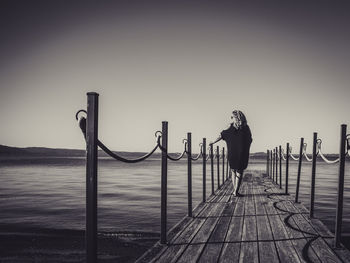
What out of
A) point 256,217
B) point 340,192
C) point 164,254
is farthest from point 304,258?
point 256,217

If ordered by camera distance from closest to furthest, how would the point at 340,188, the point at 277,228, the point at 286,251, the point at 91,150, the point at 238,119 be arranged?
the point at 91,150 < the point at 286,251 < the point at 340,188 < the point at 277,228 < the point at 238,119

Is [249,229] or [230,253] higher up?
[230,253]

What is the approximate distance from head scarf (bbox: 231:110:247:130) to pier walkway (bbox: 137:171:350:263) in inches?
88.5

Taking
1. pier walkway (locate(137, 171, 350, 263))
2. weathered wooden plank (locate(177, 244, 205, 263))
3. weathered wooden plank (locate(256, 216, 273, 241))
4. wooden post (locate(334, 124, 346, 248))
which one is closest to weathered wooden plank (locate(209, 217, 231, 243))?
pier walkway (locate(137, 171, 350, 263))

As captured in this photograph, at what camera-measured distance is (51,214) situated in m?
9.17

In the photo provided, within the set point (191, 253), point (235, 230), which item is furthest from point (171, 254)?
point (235, 230)

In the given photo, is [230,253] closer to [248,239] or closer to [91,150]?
[248,239]

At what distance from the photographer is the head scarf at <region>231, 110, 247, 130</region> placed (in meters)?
7.69

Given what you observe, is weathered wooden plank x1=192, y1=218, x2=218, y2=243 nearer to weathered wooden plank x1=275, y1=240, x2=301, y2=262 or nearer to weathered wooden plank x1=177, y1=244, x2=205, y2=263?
weathered wooden plank x1=177, y1=244, x2=205, y2=263

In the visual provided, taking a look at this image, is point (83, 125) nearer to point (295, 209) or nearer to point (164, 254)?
point (164, 254)

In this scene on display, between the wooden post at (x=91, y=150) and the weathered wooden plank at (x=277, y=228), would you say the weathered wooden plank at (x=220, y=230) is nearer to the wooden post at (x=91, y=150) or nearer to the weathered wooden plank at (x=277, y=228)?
the weathered wooden plank at (x=277, y=228)

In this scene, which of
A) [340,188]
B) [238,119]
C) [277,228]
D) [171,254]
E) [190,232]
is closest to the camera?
[171,254]

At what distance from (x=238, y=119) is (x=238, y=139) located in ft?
1.72

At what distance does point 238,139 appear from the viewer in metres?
7.81
